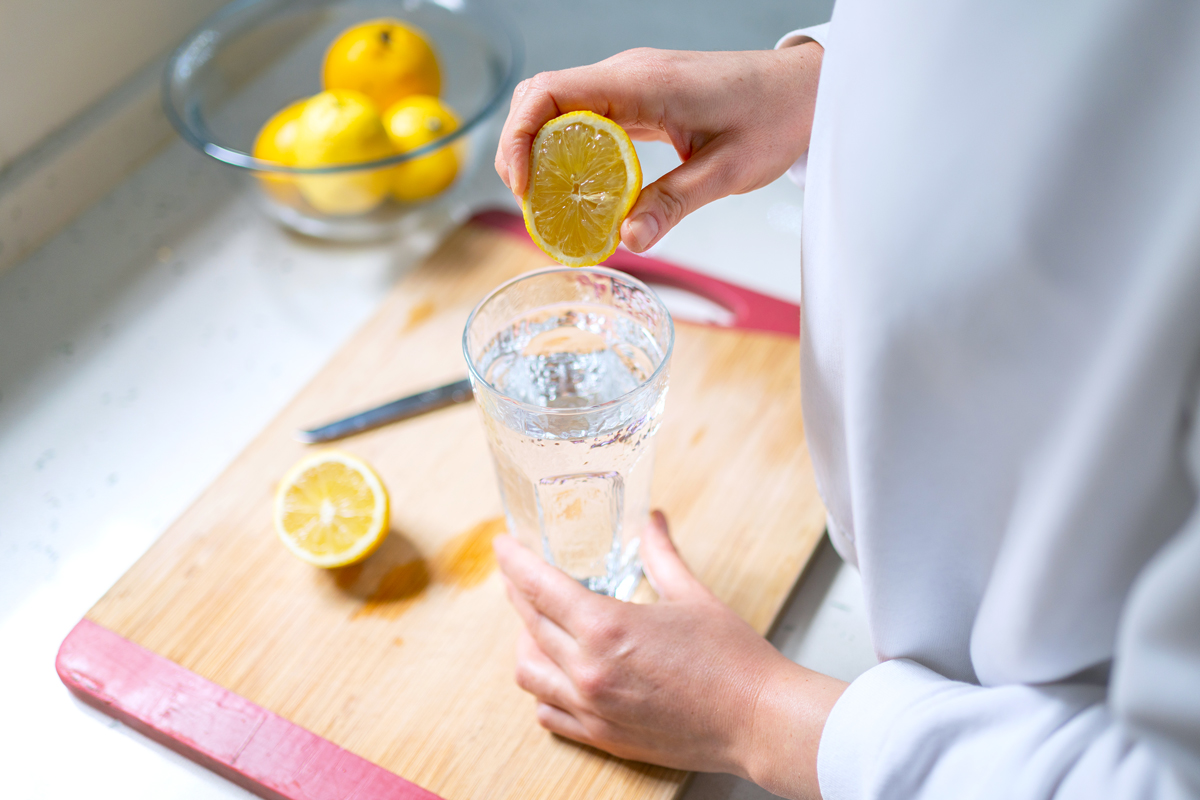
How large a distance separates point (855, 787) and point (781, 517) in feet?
1.04

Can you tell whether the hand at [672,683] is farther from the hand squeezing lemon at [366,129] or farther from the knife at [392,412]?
the hand squeezing lemon at [366,129]

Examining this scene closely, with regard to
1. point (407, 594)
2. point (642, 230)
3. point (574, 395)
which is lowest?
point (407, 594)

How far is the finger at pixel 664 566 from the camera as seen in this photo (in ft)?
2.27

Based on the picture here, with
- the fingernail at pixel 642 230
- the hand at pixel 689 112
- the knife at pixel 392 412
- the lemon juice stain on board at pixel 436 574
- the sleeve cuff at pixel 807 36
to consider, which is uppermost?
the sleeve cuff at pixel 807 36

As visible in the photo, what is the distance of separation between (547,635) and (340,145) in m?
0.57

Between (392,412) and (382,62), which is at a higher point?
(382,62)

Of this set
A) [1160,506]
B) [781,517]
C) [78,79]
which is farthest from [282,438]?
[1160,506]

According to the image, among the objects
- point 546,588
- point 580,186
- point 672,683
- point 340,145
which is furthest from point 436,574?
point 340,145

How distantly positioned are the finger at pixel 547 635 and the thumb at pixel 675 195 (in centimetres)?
28

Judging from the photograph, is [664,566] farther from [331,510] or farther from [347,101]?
[347,101]

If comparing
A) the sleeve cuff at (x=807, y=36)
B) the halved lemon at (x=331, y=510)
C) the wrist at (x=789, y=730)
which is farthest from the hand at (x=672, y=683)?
the sleeve cuff at (x=807, y=36)

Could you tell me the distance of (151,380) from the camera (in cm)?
95

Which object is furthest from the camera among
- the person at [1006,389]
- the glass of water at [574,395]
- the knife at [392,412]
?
the knife at [392,412]

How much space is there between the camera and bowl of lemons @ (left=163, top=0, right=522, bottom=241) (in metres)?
0.97
